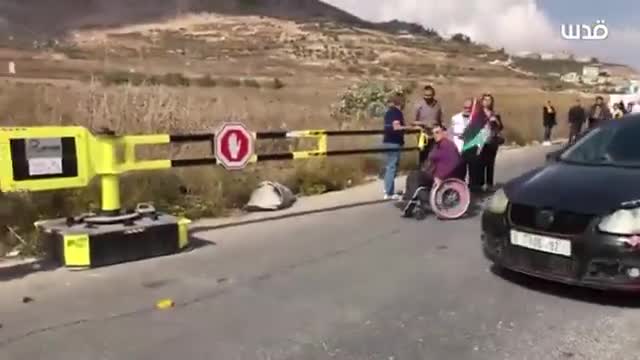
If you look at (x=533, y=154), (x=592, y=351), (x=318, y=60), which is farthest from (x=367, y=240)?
(x=318, y=60)

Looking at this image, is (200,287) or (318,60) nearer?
(200,287)

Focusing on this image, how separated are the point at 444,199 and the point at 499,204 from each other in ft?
11.5

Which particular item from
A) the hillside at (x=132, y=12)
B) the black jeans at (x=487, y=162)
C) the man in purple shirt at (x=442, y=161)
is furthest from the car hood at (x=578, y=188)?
the hillside at (x=132, y=12)

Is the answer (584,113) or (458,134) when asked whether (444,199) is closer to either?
(458,134)

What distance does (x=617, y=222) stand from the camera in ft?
20.2

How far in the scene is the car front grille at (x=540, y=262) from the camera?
6.34 m

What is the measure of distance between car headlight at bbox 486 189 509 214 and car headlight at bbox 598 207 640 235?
0.94 metres

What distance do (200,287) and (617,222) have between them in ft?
11.0

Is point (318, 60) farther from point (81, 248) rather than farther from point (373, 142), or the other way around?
point (81, 248)

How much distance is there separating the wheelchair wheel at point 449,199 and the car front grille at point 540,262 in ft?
12.1

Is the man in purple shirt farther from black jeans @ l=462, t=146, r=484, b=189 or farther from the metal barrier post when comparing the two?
the metal barrier post

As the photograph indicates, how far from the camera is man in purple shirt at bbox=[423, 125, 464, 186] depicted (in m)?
10.4

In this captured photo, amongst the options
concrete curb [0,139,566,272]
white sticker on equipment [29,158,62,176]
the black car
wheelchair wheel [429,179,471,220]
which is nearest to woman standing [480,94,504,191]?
concrete curb [0,139,566,272]

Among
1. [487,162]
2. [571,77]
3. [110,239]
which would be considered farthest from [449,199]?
[571,77]
